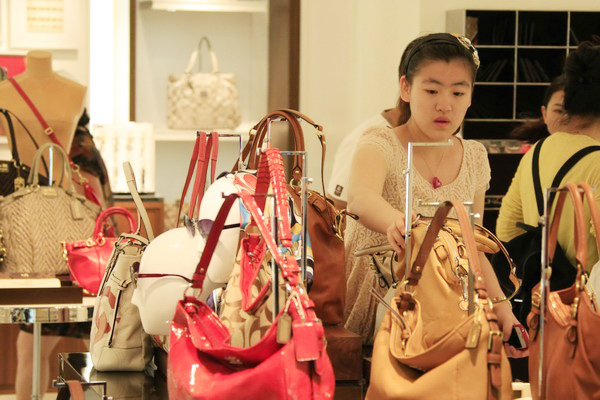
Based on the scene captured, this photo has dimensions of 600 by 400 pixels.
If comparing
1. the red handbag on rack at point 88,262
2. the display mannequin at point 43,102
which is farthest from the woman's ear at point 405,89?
the display mannequin at point 43,102

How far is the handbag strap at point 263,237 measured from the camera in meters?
1.49

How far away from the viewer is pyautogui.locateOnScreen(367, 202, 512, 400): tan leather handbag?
151cm

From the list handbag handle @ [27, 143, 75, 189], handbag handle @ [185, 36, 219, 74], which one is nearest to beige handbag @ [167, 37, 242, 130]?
handbag handle @ [185, 36, 219, 74]

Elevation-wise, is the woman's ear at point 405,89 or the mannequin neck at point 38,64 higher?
the mannequin neck at point 38,64

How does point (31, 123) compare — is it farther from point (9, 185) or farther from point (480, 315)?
point (480, 315)

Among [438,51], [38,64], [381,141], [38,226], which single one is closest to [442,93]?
[438,51]

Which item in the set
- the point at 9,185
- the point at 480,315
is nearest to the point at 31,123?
the point at 9,185

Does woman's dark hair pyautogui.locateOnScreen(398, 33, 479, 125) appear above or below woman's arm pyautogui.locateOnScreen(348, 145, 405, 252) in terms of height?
above

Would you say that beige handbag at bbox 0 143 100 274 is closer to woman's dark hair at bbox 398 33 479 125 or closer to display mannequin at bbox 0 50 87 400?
display mannequin at bbox 0 50 87 400

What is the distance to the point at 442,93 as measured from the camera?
2217 millimetres

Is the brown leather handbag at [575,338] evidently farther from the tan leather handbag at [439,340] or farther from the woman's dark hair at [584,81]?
the woman's dark hair at [584,81]

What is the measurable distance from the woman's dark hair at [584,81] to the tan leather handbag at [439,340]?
4.35 feet

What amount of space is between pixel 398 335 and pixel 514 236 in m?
1.62

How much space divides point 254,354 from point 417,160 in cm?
100
